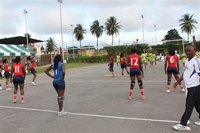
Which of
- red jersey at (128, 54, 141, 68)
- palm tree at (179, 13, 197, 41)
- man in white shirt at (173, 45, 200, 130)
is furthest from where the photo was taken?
palm tree at (179, 13, 197, 41)

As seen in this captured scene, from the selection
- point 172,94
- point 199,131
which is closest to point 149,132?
point 199,131

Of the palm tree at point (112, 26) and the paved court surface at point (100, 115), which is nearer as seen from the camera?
the paved court surface at point (100, 115)

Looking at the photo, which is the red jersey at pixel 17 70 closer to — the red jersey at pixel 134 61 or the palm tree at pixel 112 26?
the red jersey at pixel 134 61

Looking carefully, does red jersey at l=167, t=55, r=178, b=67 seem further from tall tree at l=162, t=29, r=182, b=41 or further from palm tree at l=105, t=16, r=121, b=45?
tall tree at l=162, t=29, r=182, b=41

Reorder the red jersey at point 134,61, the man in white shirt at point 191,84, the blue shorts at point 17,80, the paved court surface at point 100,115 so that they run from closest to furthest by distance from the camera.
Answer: the man in white shirt at point 191,84 → the paved court surface at point 100,115 → the red jersey at point 134,61 → the blue shorts at point 17,80

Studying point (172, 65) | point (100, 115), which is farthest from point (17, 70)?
point (172, 65)

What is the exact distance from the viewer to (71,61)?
194 ft

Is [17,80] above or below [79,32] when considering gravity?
below

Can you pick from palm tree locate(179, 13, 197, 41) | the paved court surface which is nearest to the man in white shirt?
the paved court surface

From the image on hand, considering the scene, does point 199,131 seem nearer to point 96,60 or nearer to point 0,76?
point 0,76

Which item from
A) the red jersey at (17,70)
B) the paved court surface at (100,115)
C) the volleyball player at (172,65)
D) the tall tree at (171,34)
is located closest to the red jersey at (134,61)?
the paved court surface at (100,115)

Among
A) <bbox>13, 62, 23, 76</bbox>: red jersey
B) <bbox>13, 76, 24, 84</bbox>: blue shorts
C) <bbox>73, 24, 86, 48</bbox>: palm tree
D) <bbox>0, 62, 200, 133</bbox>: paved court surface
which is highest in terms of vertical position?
<bbox>73, 24, 86, 48</bbox>: palm tree

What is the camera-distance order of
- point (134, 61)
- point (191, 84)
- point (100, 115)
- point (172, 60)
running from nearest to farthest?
point (191, 84)
point (100, 115)
point (134, 61)
point (172, 60)

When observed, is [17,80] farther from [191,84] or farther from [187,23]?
[187,23]
